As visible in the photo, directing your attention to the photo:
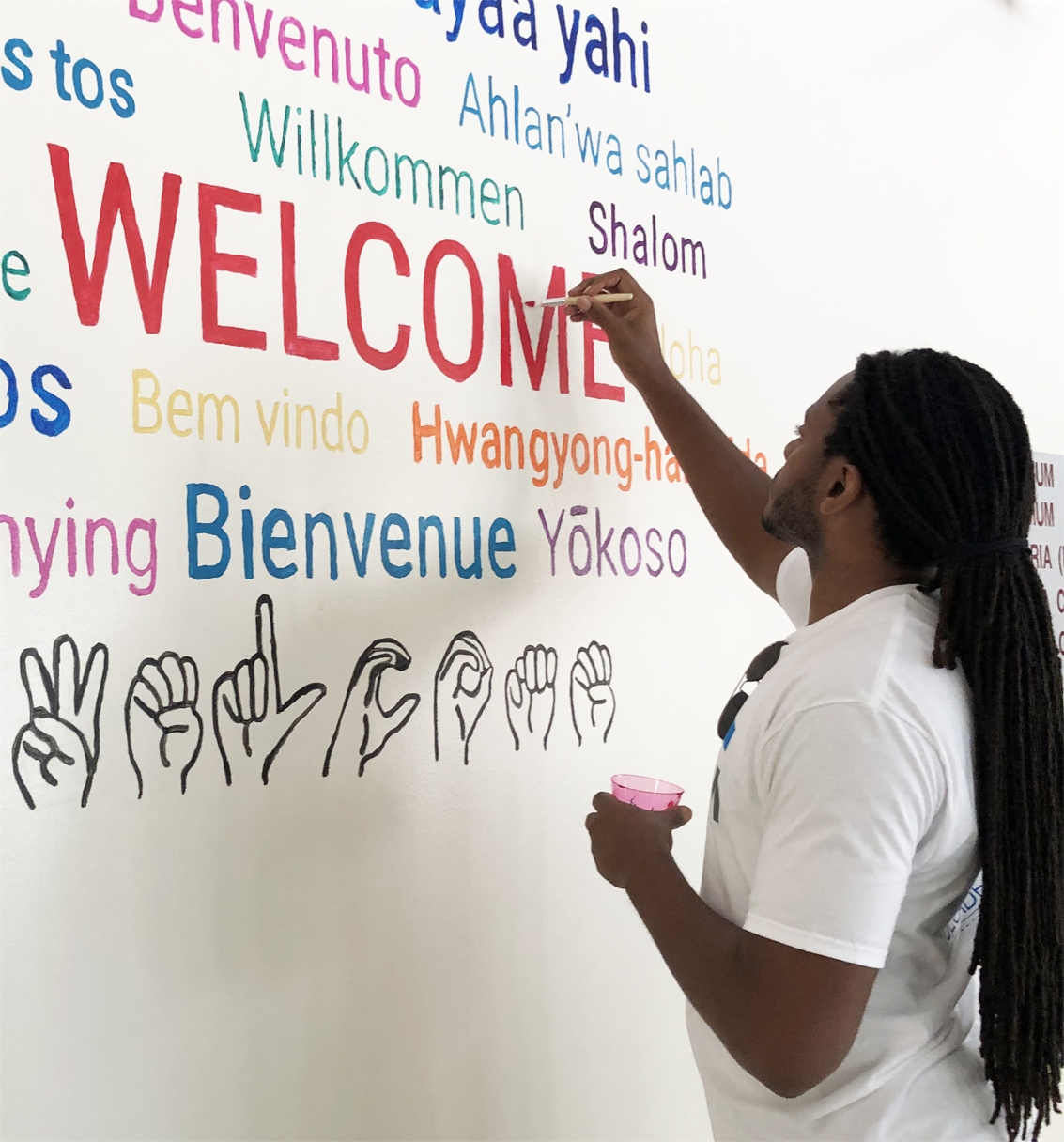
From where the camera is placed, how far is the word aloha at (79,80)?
0.84m

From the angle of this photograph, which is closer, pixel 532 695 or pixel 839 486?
pixel 839 486

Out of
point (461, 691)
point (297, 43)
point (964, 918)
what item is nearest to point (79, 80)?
point (297, 43)

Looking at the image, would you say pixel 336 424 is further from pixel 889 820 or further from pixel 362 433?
pixel 889 820

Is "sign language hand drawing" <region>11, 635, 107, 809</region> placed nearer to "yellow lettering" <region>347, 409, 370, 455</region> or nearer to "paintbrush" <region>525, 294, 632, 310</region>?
"yellow lettering" <region>347, 409, 370, 455</region>

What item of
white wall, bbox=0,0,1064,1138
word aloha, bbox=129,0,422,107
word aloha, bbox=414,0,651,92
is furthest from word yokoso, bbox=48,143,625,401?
word aloha, bbox=414,0,651,92

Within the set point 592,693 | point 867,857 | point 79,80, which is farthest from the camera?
point 592,693

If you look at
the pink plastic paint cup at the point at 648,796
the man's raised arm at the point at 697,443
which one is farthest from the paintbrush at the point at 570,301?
the pink plastic paint cup at the point at 648,796

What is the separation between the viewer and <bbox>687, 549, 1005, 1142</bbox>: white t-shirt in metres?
0.75

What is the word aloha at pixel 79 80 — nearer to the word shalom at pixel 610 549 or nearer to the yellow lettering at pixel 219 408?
the yellow lettering at pixel 219 408

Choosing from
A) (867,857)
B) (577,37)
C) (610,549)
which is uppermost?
(577,37)

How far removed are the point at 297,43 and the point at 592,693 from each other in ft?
2.29

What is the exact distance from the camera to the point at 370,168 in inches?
41.3

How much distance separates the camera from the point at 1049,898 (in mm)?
854

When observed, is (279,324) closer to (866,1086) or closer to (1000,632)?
(1000,632)
